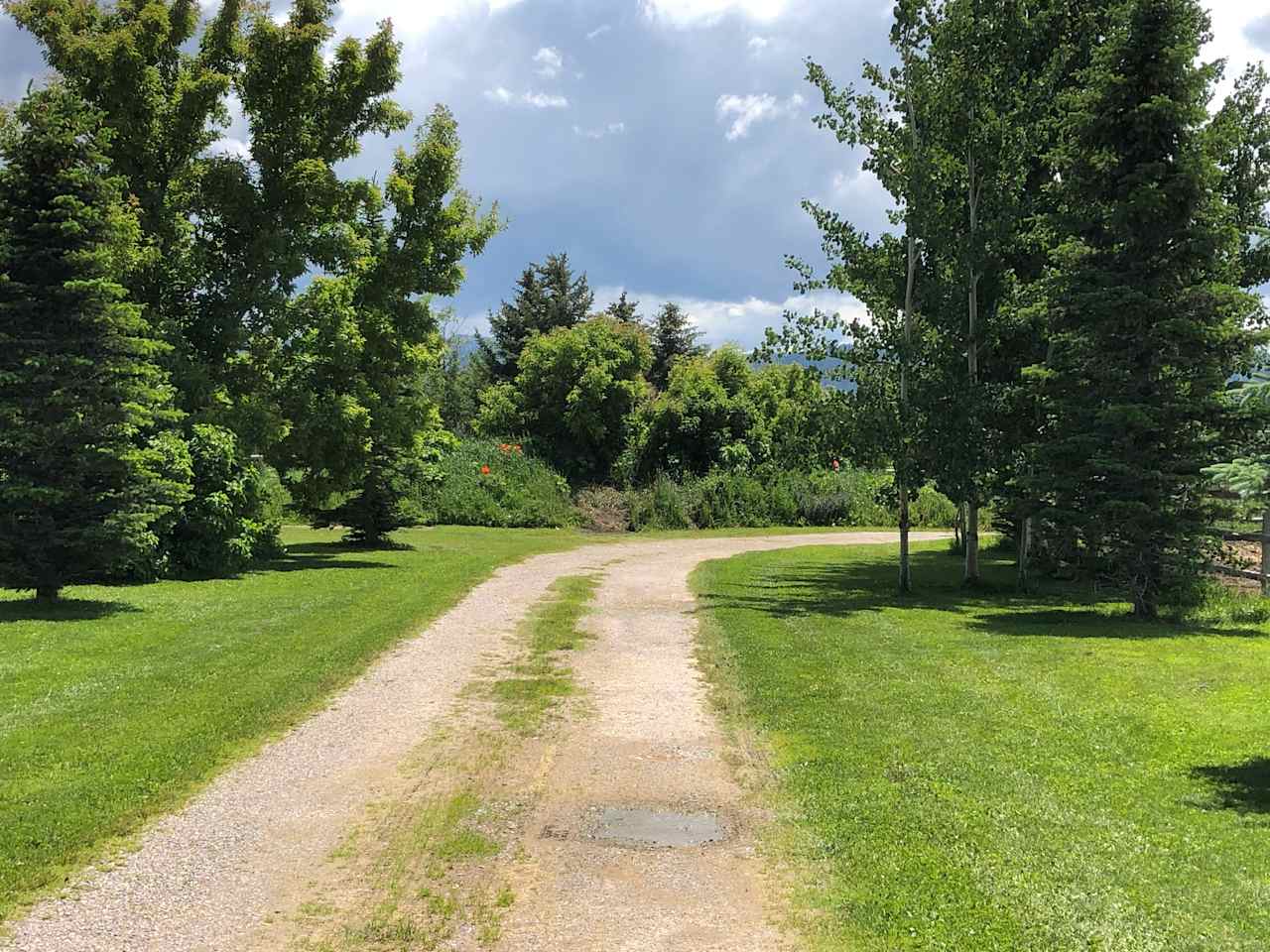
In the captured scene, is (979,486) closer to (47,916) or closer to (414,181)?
(414,181)

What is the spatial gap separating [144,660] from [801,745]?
659 centimetres

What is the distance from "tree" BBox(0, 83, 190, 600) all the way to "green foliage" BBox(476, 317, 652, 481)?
24121 mm

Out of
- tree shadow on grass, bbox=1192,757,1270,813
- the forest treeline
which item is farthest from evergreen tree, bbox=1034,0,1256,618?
tree shadow on grass, bbox=1192,757,1270,813

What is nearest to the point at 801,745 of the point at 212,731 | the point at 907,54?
the point at 212,731

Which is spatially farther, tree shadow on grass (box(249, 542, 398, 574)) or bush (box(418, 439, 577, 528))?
bush (box(418, 439, 577, 528))

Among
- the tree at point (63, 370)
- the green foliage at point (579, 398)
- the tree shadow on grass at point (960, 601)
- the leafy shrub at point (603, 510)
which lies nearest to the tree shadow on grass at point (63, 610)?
the tree at point (63, 370)

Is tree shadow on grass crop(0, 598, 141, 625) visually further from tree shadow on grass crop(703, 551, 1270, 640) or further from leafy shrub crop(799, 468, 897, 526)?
leafy shrub crop(799, 468, 897, 526)

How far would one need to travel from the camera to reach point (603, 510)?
1267 inches

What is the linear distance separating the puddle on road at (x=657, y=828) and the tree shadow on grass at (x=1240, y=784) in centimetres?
295

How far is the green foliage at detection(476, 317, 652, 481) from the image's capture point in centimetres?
3631

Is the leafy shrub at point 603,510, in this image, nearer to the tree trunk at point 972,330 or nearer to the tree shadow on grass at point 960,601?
the tree shadow on grass at point 960,601

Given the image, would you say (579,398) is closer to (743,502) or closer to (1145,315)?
(743,502)

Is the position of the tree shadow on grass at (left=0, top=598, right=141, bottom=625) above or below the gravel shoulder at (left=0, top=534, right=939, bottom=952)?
above

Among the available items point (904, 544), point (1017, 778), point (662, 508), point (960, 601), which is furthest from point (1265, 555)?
point (662, 508)
